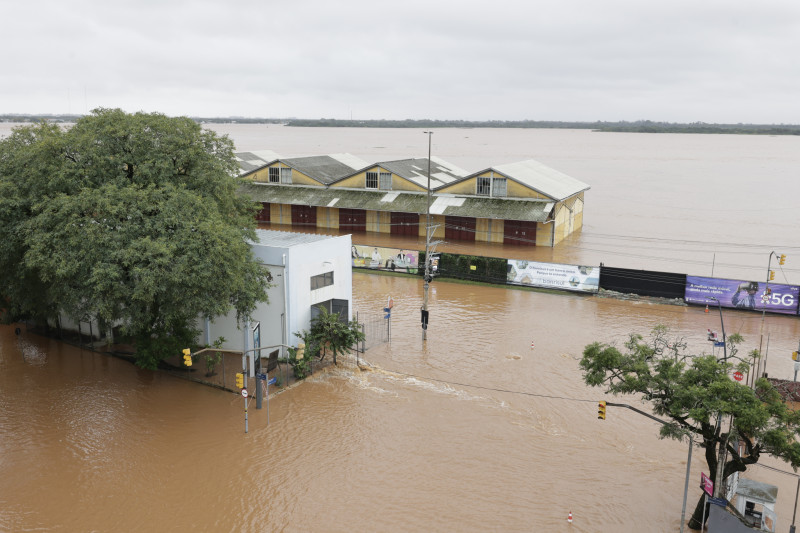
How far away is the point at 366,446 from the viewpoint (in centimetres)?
2302

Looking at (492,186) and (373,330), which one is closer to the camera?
(373,330)

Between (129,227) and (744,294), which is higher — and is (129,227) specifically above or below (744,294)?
above

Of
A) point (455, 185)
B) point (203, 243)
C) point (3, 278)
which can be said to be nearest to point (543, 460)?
point (203, 243)

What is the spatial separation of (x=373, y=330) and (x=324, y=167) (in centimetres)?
3910

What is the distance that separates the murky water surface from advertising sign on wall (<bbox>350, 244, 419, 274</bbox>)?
12.5 metres

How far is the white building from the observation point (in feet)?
95.6

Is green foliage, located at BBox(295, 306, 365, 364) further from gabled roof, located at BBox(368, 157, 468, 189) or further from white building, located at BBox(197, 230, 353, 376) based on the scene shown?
gabled roof, located at BBox(368, 157, 468, 189)

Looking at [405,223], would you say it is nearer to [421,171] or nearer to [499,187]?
[421,171]

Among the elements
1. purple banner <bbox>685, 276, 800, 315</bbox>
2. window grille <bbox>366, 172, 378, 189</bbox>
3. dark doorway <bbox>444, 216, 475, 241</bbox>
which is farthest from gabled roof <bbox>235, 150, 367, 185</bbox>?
purple banner <bbox>685, 276, 800, 315</bbox>

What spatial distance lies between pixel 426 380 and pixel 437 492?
8.83 meters

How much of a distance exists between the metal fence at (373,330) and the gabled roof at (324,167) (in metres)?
30.7

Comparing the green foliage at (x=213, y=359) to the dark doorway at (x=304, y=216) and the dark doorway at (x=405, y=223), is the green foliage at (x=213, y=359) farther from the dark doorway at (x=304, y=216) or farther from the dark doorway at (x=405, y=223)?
the dark doorway at (x=304, y=216)

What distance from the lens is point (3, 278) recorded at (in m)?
28.8

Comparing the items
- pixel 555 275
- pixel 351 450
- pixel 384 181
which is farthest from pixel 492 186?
pixel 351 450
